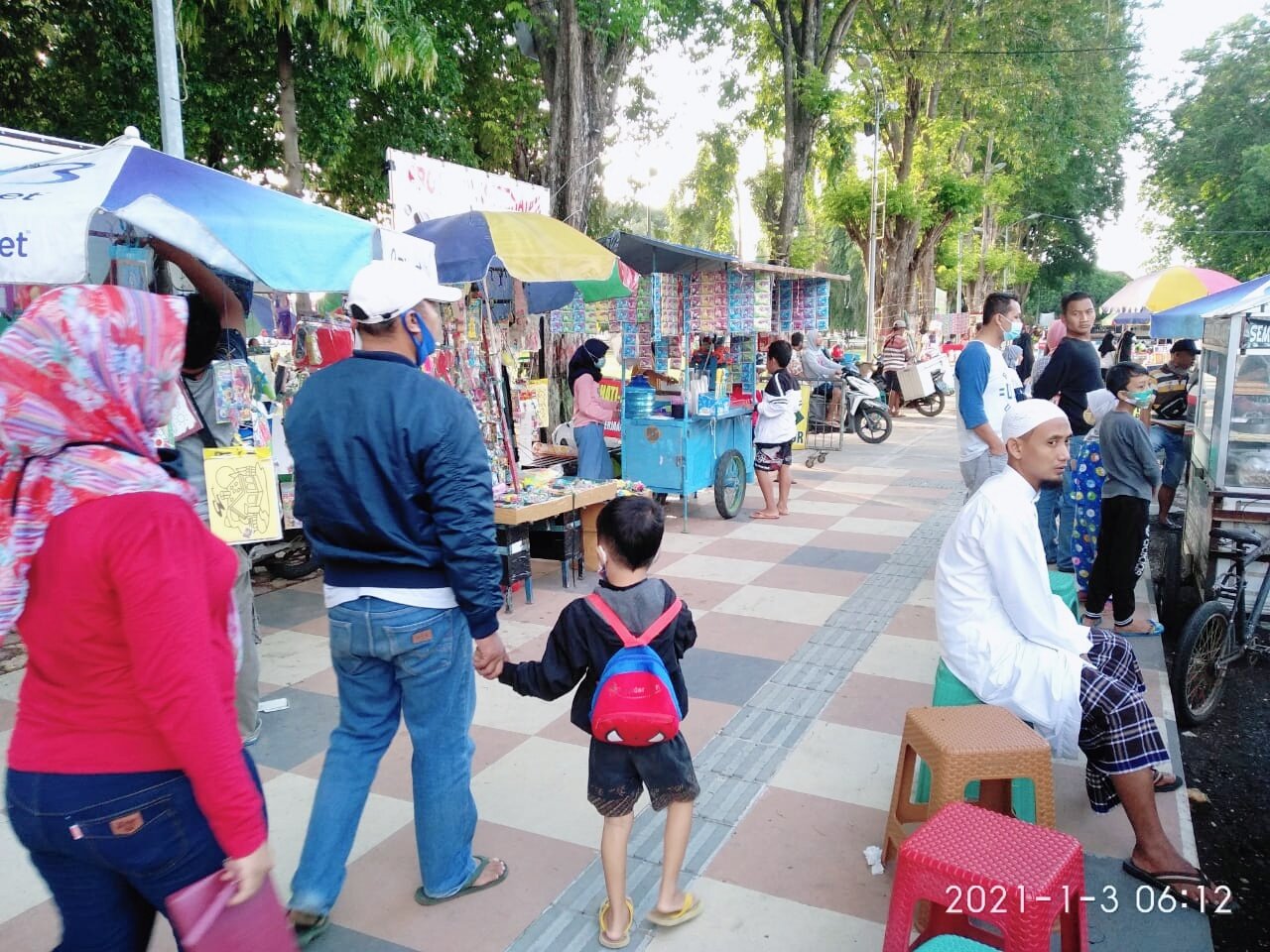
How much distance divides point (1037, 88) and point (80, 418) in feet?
79.7

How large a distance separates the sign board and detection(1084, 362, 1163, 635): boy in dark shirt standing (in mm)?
4253

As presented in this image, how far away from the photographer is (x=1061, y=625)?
307 centimetres

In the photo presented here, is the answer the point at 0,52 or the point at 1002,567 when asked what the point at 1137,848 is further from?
the point at 0,52

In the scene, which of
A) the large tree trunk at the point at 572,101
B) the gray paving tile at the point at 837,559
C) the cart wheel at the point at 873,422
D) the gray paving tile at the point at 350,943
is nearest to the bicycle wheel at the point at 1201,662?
the gray paving tile at the point at 837,559

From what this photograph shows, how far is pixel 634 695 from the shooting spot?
242 cm

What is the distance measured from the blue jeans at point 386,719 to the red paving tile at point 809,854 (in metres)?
1.00

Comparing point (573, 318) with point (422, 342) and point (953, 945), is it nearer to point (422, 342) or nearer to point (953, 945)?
point (422, 342)

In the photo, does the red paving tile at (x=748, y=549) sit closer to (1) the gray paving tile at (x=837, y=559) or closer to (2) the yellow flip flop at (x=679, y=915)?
(1) the gray paving tile at (x=837, y=559)

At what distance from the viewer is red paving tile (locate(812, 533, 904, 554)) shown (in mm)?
7582

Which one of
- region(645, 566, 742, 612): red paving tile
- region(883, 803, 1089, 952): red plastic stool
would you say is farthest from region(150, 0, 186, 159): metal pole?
region(883, 803, 1089, 952): red plastic stool

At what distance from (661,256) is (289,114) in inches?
254

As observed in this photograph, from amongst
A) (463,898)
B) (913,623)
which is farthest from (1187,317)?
(463,898)

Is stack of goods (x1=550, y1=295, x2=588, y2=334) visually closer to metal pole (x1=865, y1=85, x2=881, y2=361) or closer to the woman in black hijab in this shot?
the woman in black hijab

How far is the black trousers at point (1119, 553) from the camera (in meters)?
5.17
